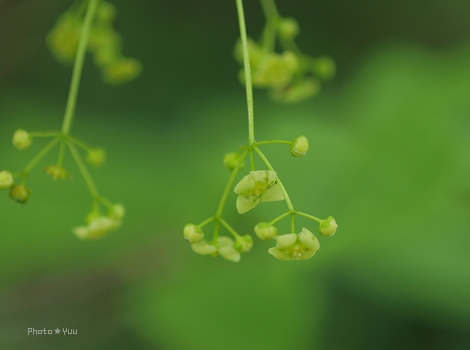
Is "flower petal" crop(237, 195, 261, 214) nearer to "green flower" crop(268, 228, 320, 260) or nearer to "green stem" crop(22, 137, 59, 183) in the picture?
"green flower" crop(268, 228, 320, 260)

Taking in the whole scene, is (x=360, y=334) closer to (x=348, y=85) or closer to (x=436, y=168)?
(x=436, y=168)

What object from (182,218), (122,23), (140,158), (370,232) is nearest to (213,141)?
(140,158)

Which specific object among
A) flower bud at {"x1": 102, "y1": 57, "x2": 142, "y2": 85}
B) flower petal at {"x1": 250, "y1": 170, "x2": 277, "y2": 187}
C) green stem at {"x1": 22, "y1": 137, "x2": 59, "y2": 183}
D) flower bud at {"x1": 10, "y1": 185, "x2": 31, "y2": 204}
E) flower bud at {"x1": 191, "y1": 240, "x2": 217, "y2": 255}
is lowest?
flower bud at {"x1": 191, "y1": 240, "x2": 217, "y2": 255}

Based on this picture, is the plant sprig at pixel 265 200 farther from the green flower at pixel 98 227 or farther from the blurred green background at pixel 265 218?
the blurred green background at pixel 265 218

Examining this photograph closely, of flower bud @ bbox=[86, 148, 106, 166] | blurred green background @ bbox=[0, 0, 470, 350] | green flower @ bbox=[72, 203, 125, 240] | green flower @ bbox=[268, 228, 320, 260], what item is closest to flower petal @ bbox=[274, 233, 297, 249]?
green flower @ bbox=[268, 228, 320, 260]

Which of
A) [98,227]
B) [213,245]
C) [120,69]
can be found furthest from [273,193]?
[120,69]

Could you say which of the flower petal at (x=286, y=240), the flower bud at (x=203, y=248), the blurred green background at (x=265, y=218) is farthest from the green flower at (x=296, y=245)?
the blurred green background at (x=265, y=218)
